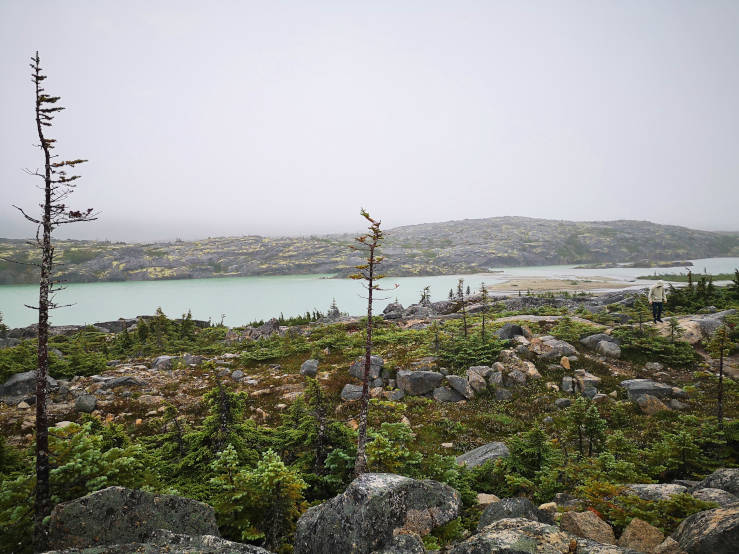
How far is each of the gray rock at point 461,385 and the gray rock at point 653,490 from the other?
935 cm

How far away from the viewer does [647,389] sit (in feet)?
45.9

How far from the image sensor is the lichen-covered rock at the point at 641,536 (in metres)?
4.74

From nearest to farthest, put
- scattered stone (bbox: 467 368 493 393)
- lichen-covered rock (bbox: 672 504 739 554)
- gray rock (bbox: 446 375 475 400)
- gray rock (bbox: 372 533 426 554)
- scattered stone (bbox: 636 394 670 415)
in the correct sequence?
1. lichen-covered rock (bbox: 672 504 739 554)
2. gray rock (bbox: 372 533 426 554)
3. scattered stone (bbox: 636 394 670 415)
4. gray rock (bbox: 446 375 475 400)
5. scattered stone (bbox: 467 368 493 393)

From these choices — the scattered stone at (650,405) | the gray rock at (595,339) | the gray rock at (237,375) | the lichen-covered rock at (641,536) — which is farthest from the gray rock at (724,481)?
the gray rock at (237,375)

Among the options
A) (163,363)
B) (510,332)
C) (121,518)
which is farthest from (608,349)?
(163,363)

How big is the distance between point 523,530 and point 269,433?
24.6ft

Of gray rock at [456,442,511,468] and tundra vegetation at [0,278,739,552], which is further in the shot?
gray rock at [456,442,511,468]

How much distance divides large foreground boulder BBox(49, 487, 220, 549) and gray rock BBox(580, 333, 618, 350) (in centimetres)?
2096

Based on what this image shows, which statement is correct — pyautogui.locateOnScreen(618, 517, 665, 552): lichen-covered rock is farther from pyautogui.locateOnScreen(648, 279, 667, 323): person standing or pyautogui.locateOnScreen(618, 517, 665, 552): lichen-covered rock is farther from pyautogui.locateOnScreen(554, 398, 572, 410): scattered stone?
pyautogui.locateOnScreen(648, 279, 667, 323): person standing

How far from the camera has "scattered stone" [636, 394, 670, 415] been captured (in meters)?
13.1

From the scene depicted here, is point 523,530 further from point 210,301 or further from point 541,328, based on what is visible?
point 210,301

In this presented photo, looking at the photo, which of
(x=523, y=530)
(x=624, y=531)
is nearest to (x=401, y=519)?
(x=523, y=530)

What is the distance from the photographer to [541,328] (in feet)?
76.6

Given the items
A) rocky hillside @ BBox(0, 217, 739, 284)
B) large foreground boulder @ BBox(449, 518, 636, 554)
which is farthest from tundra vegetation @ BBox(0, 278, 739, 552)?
rocky hillside @ BBox(0, 217, 739, 284)
